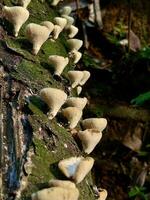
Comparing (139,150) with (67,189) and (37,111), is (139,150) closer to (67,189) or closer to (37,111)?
(37,111)

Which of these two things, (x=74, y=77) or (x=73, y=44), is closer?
(x=74, y=77)

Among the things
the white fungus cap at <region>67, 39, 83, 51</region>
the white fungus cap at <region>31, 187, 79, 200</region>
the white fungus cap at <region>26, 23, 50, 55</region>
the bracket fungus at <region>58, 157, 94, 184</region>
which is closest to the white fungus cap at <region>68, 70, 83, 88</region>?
the white fungus cap at <region>26, 23, 50, 55</region>

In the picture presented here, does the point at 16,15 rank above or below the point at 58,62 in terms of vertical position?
above

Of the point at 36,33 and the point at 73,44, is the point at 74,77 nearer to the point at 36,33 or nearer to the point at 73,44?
the point at 36,33

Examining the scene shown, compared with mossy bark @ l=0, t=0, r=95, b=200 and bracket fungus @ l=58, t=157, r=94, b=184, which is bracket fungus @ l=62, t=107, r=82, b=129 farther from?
bracket fungus @ l=58, t=157, r=94, b=184

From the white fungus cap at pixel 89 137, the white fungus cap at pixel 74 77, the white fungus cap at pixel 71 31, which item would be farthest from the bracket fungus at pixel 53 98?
the white fungus cap at pixel 71 31

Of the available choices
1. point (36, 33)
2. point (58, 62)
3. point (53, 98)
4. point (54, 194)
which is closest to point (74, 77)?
point (58, 62)
